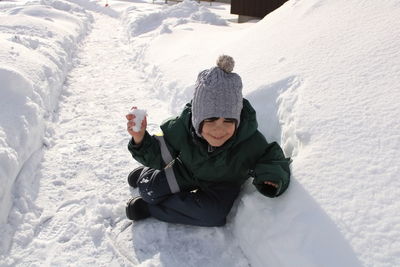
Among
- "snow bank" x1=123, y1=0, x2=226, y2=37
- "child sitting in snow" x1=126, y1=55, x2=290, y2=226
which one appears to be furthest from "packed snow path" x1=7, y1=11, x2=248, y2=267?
"snow bank" x1=123, y1=0, x2=226, y2=37

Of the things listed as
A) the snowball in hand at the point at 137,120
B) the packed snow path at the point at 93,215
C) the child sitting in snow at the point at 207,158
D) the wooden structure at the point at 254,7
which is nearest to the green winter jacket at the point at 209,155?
the child sitting in snow at the point at 207,158

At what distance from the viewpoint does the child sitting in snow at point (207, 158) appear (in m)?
2.21

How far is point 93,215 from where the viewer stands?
2.67 m

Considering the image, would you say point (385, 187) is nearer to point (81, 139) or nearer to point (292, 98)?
point (292, 98)

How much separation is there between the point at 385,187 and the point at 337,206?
10.1 inches

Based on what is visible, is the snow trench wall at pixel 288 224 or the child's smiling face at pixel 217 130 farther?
the child's smiling face at pixel 217 130

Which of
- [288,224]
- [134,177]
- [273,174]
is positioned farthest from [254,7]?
[288,224]

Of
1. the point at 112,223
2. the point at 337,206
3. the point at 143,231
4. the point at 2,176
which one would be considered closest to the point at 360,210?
the point at 337,206

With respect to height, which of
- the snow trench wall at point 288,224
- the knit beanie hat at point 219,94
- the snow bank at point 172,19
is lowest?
the snow bank at point 172,19

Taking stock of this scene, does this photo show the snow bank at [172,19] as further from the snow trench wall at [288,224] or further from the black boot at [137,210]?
the black boot at [137,210]

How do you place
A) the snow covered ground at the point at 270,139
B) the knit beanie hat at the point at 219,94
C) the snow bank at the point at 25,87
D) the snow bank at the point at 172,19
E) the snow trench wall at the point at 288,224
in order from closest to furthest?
the snow trench wall at the point at 288,224
the snow covered ground at the point at 270,139
the knit beanie hat at the point at 219,94
the snow bank at the point at 25,87
the snow bank at the point at 172,19

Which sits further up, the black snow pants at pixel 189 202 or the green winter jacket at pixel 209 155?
the green winter jacket at pixel 209 155

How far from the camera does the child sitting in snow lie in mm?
2205

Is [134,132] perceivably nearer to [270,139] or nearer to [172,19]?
[270,139]
